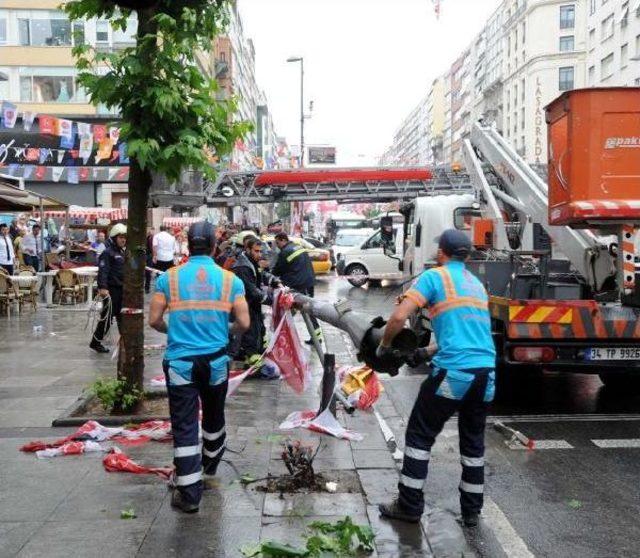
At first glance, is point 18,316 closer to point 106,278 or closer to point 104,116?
point 106,278

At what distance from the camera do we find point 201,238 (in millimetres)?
4844

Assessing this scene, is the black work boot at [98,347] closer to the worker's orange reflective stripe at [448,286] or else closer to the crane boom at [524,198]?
the crane boom at [524,198]

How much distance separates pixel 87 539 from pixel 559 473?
3.32 metres

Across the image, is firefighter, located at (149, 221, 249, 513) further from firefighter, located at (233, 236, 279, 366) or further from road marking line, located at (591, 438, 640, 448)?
firefighter, located at (233, 236, 279, 366)

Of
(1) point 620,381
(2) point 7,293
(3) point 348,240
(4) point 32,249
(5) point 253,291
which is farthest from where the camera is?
(3) point 348,240

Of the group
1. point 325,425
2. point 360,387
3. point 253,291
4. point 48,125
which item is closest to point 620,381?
point 360,387

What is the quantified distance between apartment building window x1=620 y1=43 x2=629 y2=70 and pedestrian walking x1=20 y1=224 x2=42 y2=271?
44635 millimetres

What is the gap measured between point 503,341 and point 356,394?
59.7 inches

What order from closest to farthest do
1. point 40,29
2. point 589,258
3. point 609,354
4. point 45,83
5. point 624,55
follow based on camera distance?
1. point 609,354
2. point 589,258
3. point 40,29
4. point 45,83
5. point 624,55

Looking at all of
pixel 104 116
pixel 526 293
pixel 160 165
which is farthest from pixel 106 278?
pixel 104 116

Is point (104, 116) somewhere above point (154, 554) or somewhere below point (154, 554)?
above

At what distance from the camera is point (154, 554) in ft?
13.1

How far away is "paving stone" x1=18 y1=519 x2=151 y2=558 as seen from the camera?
13.1 ft

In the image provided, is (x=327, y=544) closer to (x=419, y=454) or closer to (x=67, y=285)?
(x=419, y=454)
